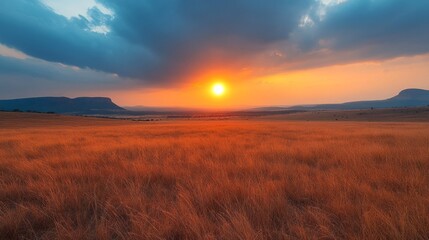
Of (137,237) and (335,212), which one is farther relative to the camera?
(335,212)

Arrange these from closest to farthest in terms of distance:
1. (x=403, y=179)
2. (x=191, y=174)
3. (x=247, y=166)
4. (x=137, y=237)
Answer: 1. (x=137, y=237)
2. (x=403, y=179)
3. (x=191, y=174)
4. (x=247, y=166)

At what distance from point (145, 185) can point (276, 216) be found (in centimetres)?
274

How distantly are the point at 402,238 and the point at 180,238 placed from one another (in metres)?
2.36

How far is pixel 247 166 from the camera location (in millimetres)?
6266

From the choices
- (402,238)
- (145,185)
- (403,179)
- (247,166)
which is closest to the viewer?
(402,238)

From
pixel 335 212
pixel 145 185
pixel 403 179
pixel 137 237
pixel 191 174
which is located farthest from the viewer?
pixel 191 174

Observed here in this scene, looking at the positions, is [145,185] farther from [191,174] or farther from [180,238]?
[180,238]

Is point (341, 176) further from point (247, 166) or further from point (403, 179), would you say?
point (247, 166)

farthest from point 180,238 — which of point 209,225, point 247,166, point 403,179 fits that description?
point 403,179

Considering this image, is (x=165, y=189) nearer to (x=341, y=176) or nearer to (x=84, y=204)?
(x=84, y=204)

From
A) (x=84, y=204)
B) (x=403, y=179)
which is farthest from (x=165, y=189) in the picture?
(x=403, y=179)

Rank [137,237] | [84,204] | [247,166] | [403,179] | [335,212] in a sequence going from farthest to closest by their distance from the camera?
[247,166] → [403,179] → [84,204] → [335,212] → [137,237]

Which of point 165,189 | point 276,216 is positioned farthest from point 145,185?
point 276,216

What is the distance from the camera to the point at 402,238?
2.62m
